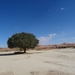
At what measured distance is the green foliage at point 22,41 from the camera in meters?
38.7

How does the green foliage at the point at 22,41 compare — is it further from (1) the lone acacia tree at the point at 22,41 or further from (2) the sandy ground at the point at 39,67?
(2) the sandy ground at the point at 39,67

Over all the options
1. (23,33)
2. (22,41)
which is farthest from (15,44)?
(23,33)

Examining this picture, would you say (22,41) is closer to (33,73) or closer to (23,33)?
(23,33)

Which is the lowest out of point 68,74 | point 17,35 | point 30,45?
point 68,74

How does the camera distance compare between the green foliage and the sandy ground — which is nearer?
the sandy ground

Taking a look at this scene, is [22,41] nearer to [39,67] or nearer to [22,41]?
[22,41]

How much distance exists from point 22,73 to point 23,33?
31.9m

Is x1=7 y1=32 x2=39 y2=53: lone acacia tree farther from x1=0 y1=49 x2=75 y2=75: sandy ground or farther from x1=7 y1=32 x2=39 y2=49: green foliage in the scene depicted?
x1=0 y1=49 x2=75 y2=75: sandy ground

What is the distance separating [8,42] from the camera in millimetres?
42312

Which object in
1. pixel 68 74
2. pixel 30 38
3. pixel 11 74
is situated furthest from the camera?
pixel 30 38

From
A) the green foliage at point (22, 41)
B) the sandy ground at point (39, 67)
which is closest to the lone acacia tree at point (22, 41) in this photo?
the green foliage at point (22, 41)

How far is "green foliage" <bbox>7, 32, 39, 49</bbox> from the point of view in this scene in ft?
127

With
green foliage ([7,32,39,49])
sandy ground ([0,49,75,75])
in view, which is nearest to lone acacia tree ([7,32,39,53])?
green foliage ([7,32,39,49])

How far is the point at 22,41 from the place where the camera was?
126ft
